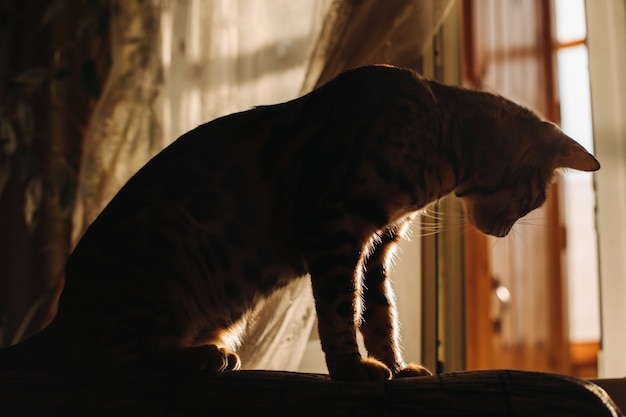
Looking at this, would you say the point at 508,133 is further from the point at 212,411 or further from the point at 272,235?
the point at 212,411

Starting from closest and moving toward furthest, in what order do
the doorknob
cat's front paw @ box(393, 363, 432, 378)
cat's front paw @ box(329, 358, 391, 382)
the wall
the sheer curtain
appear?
cat's front paw @ box(329, 358, 391, 382) → cat's front paw @ box(393, 363, 432, 378) → the wall → the doorknob → the sheer curtain

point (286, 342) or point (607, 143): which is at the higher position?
point (607, 143)

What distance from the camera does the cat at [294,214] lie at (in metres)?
1.03

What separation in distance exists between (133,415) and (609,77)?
1.31 meters

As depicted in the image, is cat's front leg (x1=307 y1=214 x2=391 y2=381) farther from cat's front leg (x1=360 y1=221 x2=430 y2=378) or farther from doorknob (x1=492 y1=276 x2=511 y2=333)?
doorknob (x1=492 y1=276 x2=511 y2=333)

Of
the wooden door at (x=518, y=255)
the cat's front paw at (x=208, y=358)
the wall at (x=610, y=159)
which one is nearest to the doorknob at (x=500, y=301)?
the wooden door at (x=518, y=255)

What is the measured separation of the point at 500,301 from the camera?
1.66 m

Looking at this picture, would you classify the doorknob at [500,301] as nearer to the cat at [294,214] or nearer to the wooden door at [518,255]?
the wooden door at [518,255]

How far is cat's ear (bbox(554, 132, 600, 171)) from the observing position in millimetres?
1189

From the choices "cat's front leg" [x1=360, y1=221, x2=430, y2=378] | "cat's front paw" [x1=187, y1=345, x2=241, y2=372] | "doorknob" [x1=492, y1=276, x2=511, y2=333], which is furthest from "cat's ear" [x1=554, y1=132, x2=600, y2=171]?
"cat's front paw" [x1=187, y1=345, x2=241, y2=372]

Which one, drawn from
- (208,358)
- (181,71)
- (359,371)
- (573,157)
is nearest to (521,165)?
(573,157)

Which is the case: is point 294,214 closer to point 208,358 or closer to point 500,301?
point 208,358

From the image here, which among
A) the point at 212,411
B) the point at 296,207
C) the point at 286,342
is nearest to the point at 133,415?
the point at 212,411

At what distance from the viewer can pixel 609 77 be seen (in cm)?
162
